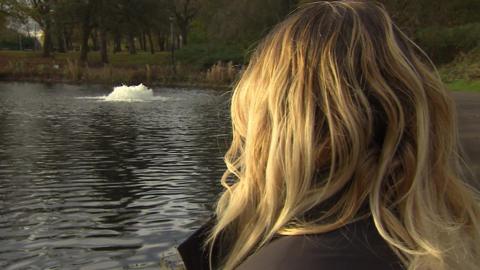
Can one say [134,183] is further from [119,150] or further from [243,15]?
[243,15]

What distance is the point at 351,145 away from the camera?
1.57 m

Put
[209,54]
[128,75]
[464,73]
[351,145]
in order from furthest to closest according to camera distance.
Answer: [209,54]
[128,75]
[464,73]
[351,145]


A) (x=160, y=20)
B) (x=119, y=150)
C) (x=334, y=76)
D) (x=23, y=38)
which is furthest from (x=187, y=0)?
(x=334, y=76)

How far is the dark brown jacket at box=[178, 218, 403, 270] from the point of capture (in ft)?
4.42

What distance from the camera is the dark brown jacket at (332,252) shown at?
1347 millimetres

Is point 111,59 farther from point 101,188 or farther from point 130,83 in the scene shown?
point 101,188

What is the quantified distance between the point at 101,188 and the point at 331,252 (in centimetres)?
991

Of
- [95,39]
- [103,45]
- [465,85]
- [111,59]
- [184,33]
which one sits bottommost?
[465,85]

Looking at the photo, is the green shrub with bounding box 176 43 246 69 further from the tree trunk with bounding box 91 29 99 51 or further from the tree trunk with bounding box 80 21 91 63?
the tree trunk with bounding box 91 29 99 51

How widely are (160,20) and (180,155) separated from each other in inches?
2078

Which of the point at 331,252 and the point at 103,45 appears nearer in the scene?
the point at 331,252

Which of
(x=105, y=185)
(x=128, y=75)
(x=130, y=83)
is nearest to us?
(x=105, y=185)

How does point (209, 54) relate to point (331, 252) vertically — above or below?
below

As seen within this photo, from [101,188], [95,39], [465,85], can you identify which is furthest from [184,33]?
[101,188]
